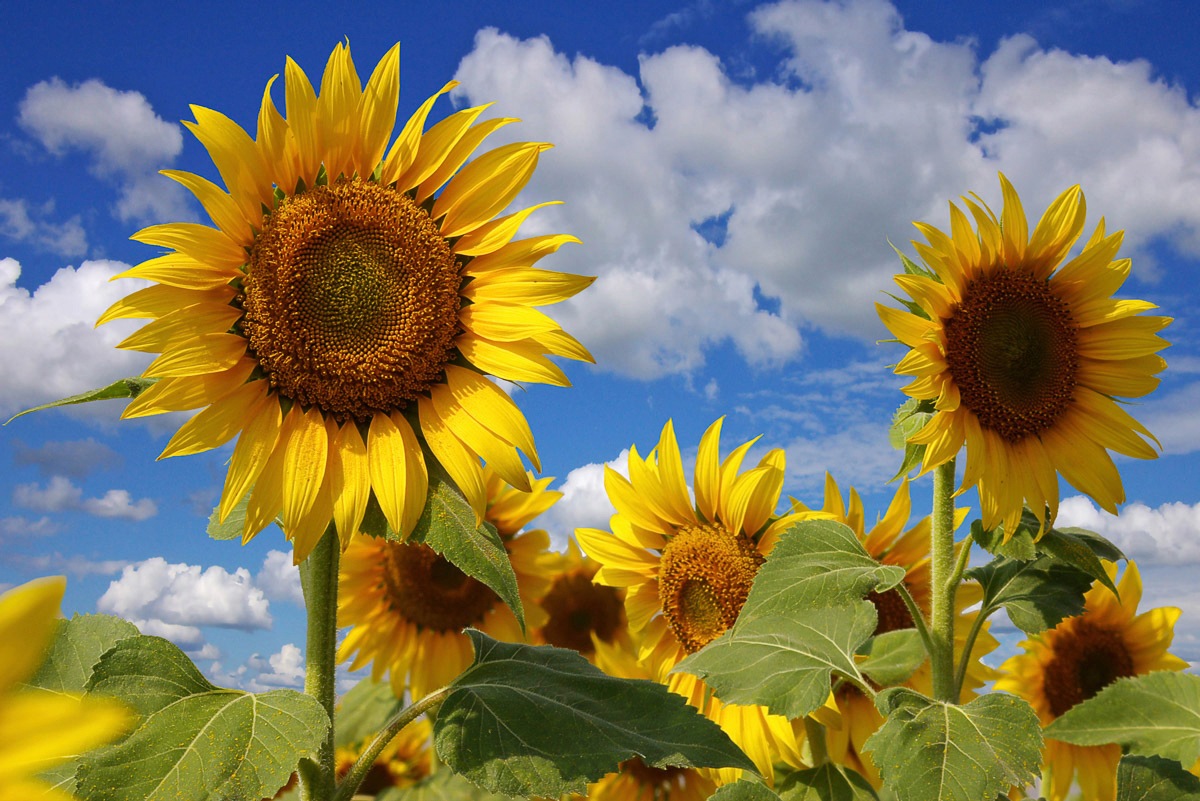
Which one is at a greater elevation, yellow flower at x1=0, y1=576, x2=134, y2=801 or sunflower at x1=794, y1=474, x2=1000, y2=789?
sunflower at x1=794, y1=474, x2=1000, y2=789

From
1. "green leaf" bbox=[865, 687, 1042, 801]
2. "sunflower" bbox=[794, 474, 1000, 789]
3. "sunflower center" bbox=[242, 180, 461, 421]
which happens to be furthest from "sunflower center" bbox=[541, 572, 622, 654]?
"sunflower center" bbox=[242, 180, 461, 421]

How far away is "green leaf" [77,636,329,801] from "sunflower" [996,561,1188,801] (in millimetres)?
3679

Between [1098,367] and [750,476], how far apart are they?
4.12 ft

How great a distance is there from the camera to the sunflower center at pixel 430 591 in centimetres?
411

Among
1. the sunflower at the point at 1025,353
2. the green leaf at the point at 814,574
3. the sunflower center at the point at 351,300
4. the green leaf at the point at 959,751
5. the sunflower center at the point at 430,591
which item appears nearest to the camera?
the sunflower center at the point at 351,300

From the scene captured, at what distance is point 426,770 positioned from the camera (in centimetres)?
481

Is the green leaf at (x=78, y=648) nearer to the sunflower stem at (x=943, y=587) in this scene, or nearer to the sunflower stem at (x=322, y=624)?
the sunflower stem at (x=322, y=624)

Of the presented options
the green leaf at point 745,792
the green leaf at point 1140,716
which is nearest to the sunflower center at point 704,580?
the green leaf at point 745,792

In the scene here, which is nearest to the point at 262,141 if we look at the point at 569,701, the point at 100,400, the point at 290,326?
→ the point at 290,326

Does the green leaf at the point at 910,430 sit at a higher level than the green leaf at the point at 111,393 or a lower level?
higher

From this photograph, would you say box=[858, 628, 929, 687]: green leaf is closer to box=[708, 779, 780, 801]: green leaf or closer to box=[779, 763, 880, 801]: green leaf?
box=[779, 763, 880, 801]: green leaf

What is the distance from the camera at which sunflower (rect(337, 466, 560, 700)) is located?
4141mm

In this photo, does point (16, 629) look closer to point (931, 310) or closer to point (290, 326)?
point (290, 326)

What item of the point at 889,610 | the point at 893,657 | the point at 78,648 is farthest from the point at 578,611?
the point at 78,648
